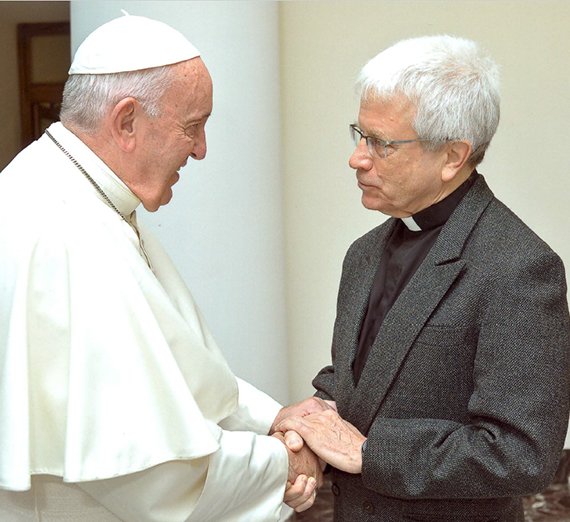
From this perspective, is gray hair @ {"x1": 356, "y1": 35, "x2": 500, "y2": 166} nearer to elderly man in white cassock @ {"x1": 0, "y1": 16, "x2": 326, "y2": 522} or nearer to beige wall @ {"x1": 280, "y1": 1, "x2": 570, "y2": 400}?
elderly man in white cassock @ {"x1": 0, "y1": 16, "x2": 326, "y2": 522}

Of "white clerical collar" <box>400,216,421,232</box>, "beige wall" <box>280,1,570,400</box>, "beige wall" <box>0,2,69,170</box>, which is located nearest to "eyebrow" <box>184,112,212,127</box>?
"white clerical collar" <box>400,216,421,232</box>

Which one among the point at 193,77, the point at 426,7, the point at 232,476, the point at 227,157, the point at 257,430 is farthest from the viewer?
the point at 426,7

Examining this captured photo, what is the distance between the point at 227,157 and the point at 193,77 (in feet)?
5.81

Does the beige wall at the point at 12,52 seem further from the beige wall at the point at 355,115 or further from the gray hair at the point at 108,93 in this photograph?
the gray hair at the point at 108,93

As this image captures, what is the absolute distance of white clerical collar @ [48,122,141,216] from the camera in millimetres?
2170

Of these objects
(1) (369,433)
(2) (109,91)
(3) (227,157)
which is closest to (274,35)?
(3) (227,157)

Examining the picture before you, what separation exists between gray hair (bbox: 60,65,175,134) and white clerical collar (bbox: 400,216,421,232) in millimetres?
829

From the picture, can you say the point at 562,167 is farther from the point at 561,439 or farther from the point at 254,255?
the point at 561,439

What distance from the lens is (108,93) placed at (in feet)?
A: 7.11

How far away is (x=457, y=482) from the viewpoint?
2.13 m

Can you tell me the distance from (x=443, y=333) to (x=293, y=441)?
1.97 ft

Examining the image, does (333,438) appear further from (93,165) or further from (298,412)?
(93,165)

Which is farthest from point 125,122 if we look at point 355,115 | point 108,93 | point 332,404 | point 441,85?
point 355,115

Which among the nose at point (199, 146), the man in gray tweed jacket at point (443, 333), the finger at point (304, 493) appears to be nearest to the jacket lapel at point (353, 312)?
the man in gray tweed jacket at point (443, 333)
